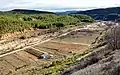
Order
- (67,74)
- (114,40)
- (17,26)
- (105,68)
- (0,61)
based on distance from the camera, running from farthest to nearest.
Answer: (17,26), (0,61), (114,40), (67,74), (105,68)

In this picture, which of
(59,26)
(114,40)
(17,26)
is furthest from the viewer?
(59,26)

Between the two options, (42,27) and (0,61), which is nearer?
(0,61)

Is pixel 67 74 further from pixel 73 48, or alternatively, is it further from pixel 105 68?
pixel 73 48

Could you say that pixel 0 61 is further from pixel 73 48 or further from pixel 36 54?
pixel 73 48

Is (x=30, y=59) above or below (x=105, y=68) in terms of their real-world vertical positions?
below

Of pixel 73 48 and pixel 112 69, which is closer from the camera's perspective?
pixel 112 69

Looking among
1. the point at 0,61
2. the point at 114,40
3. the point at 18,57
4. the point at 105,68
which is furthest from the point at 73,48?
the point at 105,68

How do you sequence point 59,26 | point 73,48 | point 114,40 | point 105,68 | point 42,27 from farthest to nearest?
1. point 59,26
2. point 42,27
3. point 73,48
4. point 114,40
5. point 105,68

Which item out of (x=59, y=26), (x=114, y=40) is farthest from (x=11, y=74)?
(x=59, y=26)

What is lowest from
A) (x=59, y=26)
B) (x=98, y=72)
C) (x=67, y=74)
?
(x=59, y=26)
